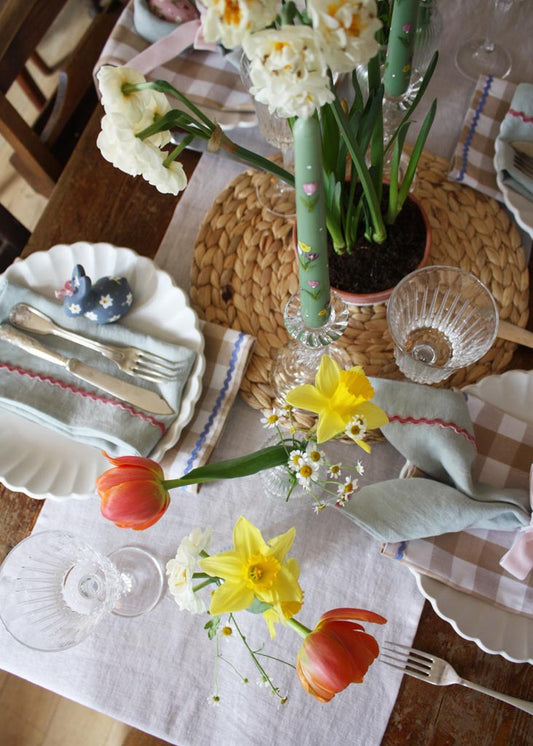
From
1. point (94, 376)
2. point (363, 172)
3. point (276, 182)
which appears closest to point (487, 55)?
point (276, 182)

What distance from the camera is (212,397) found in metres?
0.73

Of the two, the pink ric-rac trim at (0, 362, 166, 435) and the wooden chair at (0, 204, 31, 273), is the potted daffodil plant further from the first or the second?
the wooden chair at (0, 204, 31, 273)

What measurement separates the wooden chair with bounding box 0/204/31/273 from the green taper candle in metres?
0.60

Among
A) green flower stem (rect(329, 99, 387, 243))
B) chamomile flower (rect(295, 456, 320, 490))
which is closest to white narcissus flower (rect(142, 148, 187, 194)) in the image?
green flower stem (rect(329, 99, 387, 243))

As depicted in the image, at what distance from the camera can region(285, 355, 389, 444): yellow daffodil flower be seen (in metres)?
0.47

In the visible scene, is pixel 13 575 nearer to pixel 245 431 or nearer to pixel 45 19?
pixel 245 431

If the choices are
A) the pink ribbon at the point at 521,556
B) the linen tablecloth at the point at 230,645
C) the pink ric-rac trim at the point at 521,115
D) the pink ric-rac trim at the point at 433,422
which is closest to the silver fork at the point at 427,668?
the linen tablecloth at the point at 230,645

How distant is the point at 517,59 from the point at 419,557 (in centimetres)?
70

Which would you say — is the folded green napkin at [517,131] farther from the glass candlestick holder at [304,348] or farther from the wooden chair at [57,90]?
the wooden chair at [57,90]

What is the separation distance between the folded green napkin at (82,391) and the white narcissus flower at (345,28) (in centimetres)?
42

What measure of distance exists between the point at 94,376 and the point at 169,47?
0.46 m

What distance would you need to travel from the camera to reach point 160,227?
2.85ft

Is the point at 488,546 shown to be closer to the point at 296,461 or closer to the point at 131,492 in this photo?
the point at 296,461

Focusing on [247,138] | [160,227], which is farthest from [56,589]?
[247,138]
